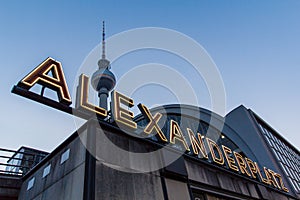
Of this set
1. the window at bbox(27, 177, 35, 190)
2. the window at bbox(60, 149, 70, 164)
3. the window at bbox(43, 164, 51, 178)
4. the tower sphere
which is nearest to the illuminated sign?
the window at bbox(60, 149, 70, 164)

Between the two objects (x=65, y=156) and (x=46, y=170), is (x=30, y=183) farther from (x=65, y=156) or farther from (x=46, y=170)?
(x=65, y=156)

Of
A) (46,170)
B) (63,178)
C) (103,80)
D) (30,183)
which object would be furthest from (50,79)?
(103,80)

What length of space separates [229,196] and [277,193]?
9791mm

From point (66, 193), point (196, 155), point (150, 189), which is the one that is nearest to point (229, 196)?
point (196, 155)

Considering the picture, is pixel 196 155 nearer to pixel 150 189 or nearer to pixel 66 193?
pixel 150 189

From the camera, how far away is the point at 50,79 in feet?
32.5

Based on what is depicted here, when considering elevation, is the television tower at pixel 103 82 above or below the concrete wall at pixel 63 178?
above

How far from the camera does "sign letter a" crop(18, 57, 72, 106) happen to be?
930cm

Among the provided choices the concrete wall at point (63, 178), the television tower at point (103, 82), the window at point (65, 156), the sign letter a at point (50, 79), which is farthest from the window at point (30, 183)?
the television tower at point (103, 82)

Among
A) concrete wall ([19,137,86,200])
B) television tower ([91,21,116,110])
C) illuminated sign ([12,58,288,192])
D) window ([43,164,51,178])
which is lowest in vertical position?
concrete wall ([19,137,86,200])

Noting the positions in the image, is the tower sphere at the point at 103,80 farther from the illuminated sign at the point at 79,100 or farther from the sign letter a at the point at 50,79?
the sign letter a at the point at 50,79

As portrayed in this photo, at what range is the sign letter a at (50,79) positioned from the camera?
930 cm

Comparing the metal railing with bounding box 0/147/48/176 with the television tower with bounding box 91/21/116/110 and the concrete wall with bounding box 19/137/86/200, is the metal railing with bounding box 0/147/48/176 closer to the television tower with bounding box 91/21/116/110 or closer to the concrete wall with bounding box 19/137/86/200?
the concrete wall with bounding box 19/137/86/200

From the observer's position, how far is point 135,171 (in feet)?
32.0
